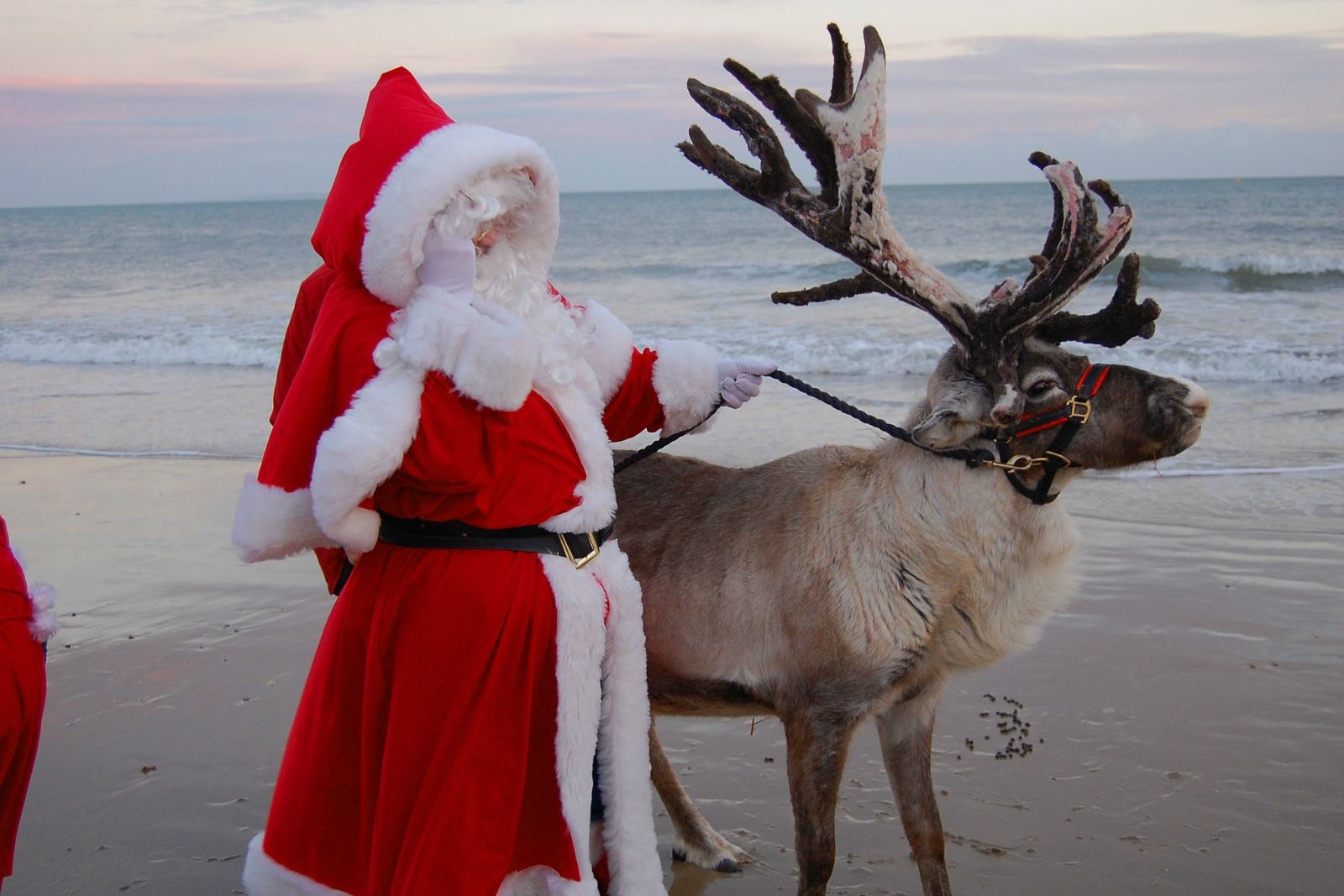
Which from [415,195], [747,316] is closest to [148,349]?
[747,316]

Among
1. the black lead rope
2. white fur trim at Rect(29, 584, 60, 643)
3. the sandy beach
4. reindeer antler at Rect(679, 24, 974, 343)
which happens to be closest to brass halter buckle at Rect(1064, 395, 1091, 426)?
the black lead rope

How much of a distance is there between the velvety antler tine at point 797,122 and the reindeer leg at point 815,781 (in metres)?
1.58

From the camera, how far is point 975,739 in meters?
4.98

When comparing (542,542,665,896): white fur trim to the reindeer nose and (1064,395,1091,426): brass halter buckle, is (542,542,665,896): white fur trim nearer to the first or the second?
(1064,395,1091,426): brass halter buckle

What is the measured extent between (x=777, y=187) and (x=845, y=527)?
109 cm

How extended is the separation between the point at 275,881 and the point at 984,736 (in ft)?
9.94

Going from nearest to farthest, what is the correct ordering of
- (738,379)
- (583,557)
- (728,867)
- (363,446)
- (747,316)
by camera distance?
(363,446) → (583,557) → (738,379) → (728,867) → (747,316)

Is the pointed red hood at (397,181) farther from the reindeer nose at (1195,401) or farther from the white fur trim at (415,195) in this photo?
the reindeer nose at (1195,401)

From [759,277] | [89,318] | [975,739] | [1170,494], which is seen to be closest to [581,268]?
[759,277]

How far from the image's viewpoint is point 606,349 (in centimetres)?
340

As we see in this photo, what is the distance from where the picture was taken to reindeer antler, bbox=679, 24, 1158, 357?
11.4ft

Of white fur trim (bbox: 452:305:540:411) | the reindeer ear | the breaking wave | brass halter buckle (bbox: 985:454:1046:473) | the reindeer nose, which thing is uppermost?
white fur trim (bbox: 452:305:540:411)

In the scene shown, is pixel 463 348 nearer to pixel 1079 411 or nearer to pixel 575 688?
pixel 575 688

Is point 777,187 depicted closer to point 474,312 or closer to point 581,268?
point 474,312
